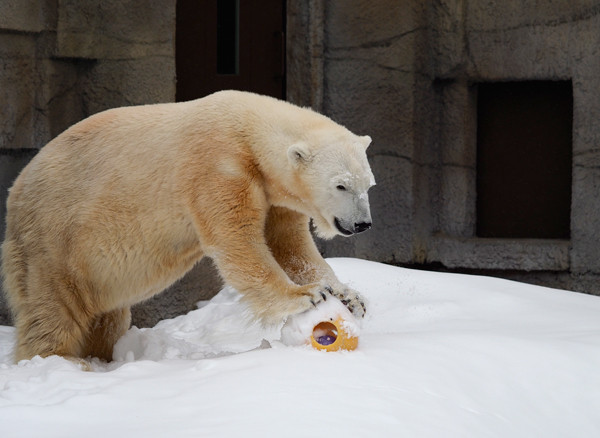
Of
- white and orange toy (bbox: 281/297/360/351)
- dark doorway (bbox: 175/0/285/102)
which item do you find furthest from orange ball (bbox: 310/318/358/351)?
dark doorway (bbox: 175/0/285/102)

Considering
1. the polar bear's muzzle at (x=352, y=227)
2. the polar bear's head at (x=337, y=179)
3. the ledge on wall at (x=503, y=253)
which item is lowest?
the ledge on wall at (x=503, y=253)

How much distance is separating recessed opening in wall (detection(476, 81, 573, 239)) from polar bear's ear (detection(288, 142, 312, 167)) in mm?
3971

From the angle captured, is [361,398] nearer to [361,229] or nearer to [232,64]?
[361,229]

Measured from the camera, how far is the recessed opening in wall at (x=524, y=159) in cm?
656

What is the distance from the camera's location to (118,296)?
353 centimetres

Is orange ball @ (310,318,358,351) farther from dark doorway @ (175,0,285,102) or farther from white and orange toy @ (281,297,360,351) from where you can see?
dark doorway @ (175,0,285,102)

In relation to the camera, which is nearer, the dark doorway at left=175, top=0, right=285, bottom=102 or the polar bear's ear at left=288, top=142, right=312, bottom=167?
the polar bear's ear at left=288, top=142, right=312, bottom=167

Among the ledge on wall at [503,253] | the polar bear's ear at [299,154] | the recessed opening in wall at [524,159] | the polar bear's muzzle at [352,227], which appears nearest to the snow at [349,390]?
the polar bear's muzzle at [352,227]

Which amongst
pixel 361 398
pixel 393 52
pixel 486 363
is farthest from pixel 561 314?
pixel 393 52

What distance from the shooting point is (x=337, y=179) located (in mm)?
2982

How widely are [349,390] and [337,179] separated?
0.83m

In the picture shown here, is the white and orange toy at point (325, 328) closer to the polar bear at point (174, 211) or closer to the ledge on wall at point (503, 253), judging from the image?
the polar bear at point (174, 211)

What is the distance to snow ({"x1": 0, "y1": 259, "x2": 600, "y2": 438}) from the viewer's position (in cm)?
220

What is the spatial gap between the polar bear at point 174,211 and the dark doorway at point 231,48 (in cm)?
266
